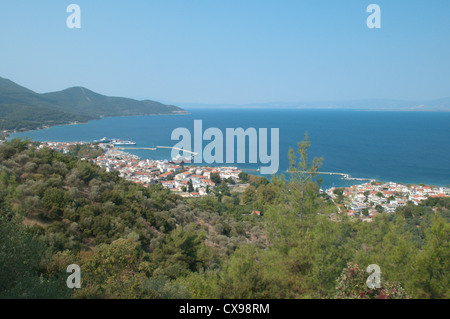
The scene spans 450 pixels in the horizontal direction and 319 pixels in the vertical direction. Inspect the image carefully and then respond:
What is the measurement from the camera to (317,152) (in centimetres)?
4991

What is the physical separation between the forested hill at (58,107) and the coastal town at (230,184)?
43552 millimetres

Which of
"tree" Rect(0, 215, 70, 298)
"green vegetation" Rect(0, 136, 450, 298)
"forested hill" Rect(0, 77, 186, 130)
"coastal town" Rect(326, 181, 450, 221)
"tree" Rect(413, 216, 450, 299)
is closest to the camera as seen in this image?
"tree" Rect(0, 215, 70, 298)

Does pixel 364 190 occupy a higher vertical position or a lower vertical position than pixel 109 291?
lower

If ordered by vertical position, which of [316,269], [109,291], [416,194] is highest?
[316,269]

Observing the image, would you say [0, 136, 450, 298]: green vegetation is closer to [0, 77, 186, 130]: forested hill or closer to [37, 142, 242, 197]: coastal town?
[37, 142, 242, 197]: coastal town

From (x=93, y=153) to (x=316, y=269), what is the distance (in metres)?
44.4

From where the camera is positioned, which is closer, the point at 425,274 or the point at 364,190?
the point at 425,274

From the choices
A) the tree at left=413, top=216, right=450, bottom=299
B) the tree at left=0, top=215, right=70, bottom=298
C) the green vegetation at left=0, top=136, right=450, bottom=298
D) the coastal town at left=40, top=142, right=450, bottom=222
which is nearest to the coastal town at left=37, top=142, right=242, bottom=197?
the coastal town at left=40, top=142, right=450, bottom=222

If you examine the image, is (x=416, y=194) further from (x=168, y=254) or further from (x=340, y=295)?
(x=340, y=295)

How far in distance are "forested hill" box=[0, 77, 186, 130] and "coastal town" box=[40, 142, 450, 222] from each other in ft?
143

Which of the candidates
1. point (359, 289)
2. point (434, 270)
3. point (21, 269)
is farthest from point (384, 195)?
point (21, 269)

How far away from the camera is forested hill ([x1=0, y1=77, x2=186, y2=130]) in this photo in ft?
256
